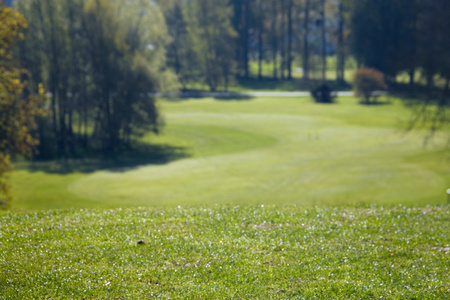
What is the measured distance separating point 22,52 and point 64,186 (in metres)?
20.2

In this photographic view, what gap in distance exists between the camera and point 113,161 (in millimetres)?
40469

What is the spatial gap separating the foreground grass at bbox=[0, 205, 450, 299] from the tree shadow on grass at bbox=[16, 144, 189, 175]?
25.7 m

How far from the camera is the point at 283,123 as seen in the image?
55.1m

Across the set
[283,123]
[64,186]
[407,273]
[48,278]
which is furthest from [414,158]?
[48,278]

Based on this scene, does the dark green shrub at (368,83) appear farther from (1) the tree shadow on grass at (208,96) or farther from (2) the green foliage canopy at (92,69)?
(2) the green foliage canopy at (92,69)

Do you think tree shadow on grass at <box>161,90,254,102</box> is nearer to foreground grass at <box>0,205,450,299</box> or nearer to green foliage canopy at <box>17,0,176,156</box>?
green foliage canopy at <box>17,0,176,156</box>

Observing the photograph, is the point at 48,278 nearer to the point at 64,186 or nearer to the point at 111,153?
the point at 64,186

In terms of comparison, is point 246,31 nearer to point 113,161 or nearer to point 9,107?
point 113,161

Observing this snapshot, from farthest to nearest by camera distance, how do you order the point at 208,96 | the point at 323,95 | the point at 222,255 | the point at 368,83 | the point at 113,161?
the point at 208,96
the point at 323,95
the point at 368,83
the point at 113,161
the point at 222,255

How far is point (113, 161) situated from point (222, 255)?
32.7m

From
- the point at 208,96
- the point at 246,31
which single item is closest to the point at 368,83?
the point at 208,96

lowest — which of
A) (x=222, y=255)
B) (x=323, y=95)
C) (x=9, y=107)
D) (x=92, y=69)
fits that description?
(x=222, y=255)

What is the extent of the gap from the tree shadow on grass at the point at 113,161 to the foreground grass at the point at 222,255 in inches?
1012

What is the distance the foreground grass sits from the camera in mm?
7707
